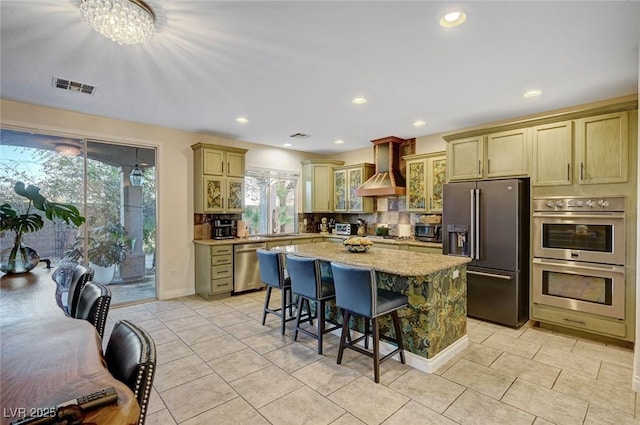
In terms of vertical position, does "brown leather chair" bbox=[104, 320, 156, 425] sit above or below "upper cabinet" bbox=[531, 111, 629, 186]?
below

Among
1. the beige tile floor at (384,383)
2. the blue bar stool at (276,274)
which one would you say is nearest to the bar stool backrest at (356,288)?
the beige tile floor at (384,383)

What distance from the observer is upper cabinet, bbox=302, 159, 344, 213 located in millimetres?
6488

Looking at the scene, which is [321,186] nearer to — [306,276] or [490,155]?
[490,155]

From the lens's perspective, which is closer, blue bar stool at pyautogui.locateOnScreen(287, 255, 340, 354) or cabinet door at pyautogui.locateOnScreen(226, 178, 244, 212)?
blue bar stool at pyautogui.locateOnScreen(287, 255, 340, 354)

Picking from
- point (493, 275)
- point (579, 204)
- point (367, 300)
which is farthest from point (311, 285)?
point (579, 204)

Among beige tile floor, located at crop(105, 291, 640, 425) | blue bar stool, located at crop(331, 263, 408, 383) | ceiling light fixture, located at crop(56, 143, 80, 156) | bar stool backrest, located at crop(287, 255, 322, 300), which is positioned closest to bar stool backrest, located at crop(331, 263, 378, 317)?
blue bar stool, located at crop(331, 263, 408, 383)

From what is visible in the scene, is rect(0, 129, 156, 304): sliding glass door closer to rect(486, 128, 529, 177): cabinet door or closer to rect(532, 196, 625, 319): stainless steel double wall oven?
rect(486, 128, 529, 177): cabinet door

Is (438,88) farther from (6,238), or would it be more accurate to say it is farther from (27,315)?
(6,238)

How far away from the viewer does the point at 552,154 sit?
3.54 metres

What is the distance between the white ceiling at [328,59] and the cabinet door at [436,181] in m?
0.84

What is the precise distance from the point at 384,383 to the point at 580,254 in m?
2.62

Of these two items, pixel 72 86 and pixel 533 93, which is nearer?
pixel 72 86

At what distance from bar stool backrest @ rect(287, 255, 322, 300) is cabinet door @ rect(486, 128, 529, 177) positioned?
2.68 m

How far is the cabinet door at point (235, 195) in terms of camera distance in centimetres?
525
